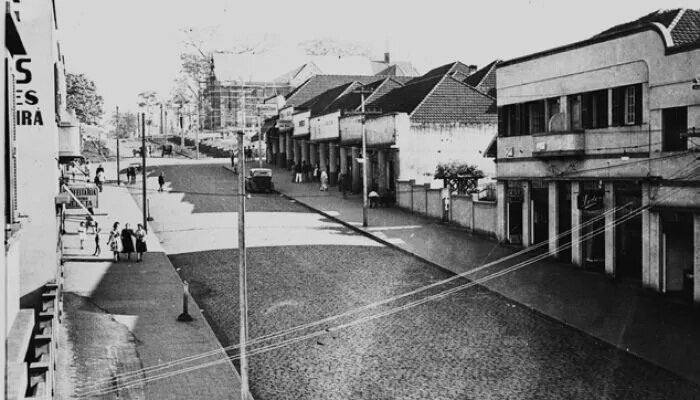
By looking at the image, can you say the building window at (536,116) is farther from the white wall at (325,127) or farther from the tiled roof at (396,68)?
the tiled roof at (396,68)

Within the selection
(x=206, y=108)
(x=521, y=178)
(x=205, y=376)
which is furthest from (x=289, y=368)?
(x=206, y=108)

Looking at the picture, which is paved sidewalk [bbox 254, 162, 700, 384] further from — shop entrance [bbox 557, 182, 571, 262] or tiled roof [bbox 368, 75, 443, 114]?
tiled roof [bbox 368, 75, 443, 114]

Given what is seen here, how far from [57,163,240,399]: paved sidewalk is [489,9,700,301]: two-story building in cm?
1245

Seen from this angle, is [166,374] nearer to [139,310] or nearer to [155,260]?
[139,310]

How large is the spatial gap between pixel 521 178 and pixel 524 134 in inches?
63.2

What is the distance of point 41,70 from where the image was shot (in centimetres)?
2128

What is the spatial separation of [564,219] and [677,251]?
6081 mm

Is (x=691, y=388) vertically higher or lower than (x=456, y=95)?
lower

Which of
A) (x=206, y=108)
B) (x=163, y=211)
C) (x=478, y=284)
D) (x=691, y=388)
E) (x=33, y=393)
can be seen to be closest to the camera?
(x=33, y=393)

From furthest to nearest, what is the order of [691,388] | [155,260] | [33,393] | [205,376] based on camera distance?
[155,260] → [205,376] → [691,388] → [33,393]

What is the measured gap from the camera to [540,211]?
3056 cm

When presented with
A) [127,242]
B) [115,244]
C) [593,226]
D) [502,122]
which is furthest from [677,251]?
[115,244]

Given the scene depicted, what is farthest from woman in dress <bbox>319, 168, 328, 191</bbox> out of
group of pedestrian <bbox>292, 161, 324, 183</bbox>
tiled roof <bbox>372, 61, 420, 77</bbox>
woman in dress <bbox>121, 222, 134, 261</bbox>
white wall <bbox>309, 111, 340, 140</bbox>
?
tiled roof <bbox>372, 61, 420, 77</bbox>

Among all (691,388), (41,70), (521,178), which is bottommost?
(691,388)
